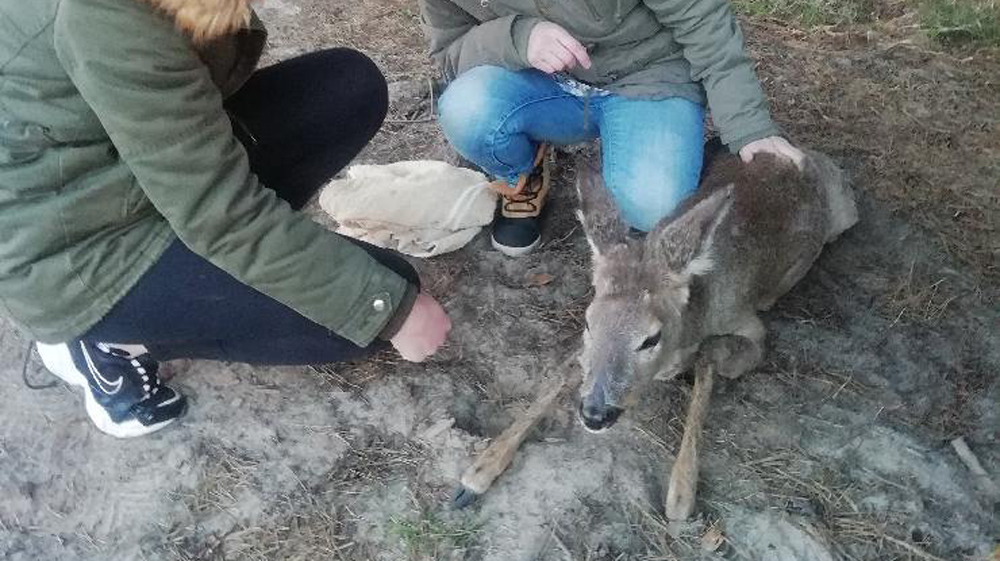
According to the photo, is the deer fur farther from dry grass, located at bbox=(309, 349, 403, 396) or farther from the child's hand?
dry grass, located at bbox=(309, 349, 403, 396)

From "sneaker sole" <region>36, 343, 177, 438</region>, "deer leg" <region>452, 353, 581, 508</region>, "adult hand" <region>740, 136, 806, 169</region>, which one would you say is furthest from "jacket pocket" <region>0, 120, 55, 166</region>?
"adult hand" <region>740, 136, 806, 169</region>

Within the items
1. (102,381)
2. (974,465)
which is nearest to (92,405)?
(102,381)

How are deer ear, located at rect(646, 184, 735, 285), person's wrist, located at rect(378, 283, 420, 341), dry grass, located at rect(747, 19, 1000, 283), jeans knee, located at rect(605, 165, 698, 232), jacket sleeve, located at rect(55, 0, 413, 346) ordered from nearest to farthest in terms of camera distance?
jacket sleeve, located at rect(55, 0, 413, 346), person's wrist, located at rect(378, 283, 420, 341), deer ear, located at rect(646, 184, 735, 285), jeans knee, located at rect(605, 165, 698, 232), dry grass, located at rect(747, 19, 1000, 283)

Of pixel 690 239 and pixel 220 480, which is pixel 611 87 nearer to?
pixel 690 239

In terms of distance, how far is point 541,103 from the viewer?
355 cm

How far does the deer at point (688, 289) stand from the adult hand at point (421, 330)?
454 millimetres

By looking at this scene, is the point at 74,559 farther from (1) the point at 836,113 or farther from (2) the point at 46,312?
(1) the point at 836,113

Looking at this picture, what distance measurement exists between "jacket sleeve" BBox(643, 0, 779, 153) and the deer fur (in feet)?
0.58

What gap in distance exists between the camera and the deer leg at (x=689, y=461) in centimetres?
277

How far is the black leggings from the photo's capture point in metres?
2.64

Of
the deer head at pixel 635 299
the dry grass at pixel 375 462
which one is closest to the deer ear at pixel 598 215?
the deer head at pixel 635 299

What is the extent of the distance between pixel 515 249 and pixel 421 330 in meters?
1.22

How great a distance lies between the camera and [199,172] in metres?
2.24

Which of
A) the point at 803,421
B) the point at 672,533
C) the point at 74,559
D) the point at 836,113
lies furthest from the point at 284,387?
the point at 836,113
